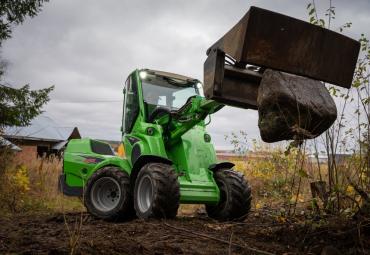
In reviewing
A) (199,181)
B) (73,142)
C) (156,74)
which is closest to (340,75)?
(199,181)

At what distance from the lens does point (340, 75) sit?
435 centimetres

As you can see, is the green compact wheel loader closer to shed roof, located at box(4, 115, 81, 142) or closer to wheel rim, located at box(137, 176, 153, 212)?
wheel rim, located at box(137, 176, 153, 212)

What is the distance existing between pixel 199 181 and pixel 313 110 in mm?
3250

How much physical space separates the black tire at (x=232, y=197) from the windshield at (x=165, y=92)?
1805 millimetres

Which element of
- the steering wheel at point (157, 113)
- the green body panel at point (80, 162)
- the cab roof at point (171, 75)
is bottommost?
the green body panel at point (80, 162)

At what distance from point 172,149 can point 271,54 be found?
143 inches

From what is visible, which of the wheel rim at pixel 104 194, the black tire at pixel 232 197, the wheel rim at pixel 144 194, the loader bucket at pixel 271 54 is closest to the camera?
the loader bucket at pixel 271 54

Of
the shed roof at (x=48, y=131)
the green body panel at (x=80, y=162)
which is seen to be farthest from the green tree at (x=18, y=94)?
the shed roof at (x=48, y=131)

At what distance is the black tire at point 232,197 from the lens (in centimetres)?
664

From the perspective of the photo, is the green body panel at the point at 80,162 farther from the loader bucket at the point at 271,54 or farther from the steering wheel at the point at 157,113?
the loader bucket at the point at 271,54

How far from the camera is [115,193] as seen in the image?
745 cm

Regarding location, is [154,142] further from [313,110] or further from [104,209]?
[313,110]

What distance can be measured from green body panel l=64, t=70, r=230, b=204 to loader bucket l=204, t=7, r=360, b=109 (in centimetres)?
127

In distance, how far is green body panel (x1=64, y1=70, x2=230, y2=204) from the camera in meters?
6.61
